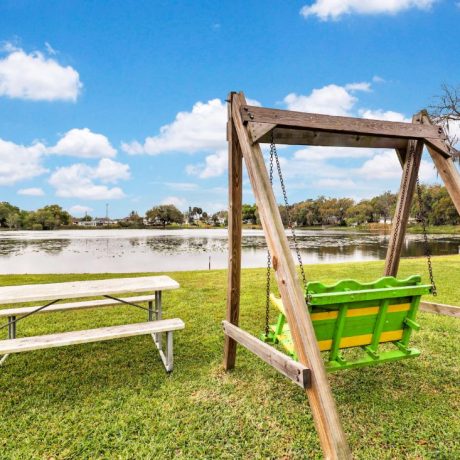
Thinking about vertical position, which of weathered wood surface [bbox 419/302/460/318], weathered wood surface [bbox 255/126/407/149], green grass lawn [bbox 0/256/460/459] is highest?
weathered wood surface [bbox 255/126/407/149]

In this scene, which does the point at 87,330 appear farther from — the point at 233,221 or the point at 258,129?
the point at 258,129

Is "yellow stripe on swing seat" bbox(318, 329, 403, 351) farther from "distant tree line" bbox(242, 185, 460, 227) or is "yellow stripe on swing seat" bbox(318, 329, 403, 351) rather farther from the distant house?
the distant house

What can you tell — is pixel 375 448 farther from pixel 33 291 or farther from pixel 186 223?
pixel 186 223

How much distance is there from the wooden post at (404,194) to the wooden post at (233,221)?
2.02m

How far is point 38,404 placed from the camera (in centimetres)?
333

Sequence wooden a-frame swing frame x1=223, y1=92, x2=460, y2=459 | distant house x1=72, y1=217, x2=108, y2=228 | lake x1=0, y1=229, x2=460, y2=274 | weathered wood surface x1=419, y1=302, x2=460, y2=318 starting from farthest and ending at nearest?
distant house x1=72, y1=217, x2=108, y2=228, lake x1=0, y1=229, x2=460, y2=274, weathered wood surface x1=419, y1=302, x2=460, y2=318, wooden a-frame swing frame x1=223, y1=92, x2=460, y2=459

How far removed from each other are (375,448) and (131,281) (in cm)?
338

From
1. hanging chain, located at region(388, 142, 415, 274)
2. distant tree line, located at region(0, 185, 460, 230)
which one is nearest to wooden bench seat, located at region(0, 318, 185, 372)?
hanging chain, located at region(388, 142, 415, 274)

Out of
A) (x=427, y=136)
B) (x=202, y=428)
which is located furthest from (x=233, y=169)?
→ (x=202, y=428)

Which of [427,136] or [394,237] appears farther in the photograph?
[394,237]

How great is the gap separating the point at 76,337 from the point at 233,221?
2.07 meters

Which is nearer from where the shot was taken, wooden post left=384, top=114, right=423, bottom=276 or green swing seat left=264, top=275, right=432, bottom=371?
green swing seat left=264, top=275, right=432, bottom=371

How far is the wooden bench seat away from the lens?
348 centimetres

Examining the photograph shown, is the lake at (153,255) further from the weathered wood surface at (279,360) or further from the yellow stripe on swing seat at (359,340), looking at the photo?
the yellow stripe on swing seat at (359,340)
